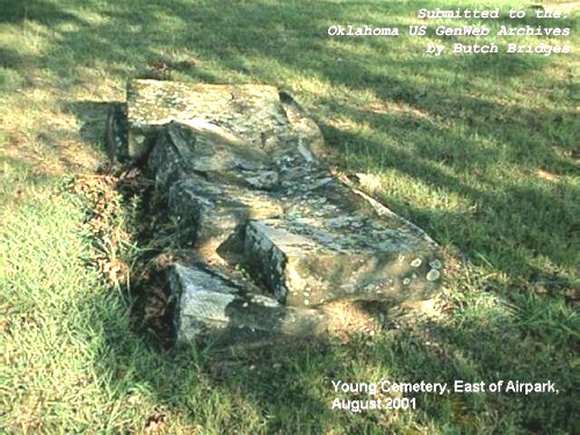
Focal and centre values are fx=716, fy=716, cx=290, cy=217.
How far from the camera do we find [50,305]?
16.0ft

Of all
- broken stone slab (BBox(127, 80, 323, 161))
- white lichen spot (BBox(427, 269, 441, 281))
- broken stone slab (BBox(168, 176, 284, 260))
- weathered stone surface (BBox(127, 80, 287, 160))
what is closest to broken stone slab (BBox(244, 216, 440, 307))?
white lichen spot (BBox(427, 269, 441, 281))

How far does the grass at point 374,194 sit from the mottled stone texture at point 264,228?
291 mm

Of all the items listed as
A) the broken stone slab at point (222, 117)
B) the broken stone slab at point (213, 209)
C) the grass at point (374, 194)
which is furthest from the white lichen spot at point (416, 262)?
the broken stone slab at point (222, 117)

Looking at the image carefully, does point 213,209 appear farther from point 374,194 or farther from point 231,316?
point 374,194

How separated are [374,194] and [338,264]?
7.21ft

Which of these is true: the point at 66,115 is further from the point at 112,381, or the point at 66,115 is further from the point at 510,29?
the point at 510,29

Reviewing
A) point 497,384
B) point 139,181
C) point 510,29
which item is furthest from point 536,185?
point 510,29

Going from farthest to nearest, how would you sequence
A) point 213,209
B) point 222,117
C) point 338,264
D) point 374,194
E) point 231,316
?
point 222,117 < point 374,194 < point 213,209 < point 338,264 < point 231,316

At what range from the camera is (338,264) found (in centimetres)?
482

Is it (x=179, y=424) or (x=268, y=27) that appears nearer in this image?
(x=179, y=424)

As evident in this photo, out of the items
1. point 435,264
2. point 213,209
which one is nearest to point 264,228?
point 213,209

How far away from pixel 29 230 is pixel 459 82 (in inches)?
280

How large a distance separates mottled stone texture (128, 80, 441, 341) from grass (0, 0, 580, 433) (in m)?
0.29

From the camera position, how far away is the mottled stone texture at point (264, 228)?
4730 millimetres
